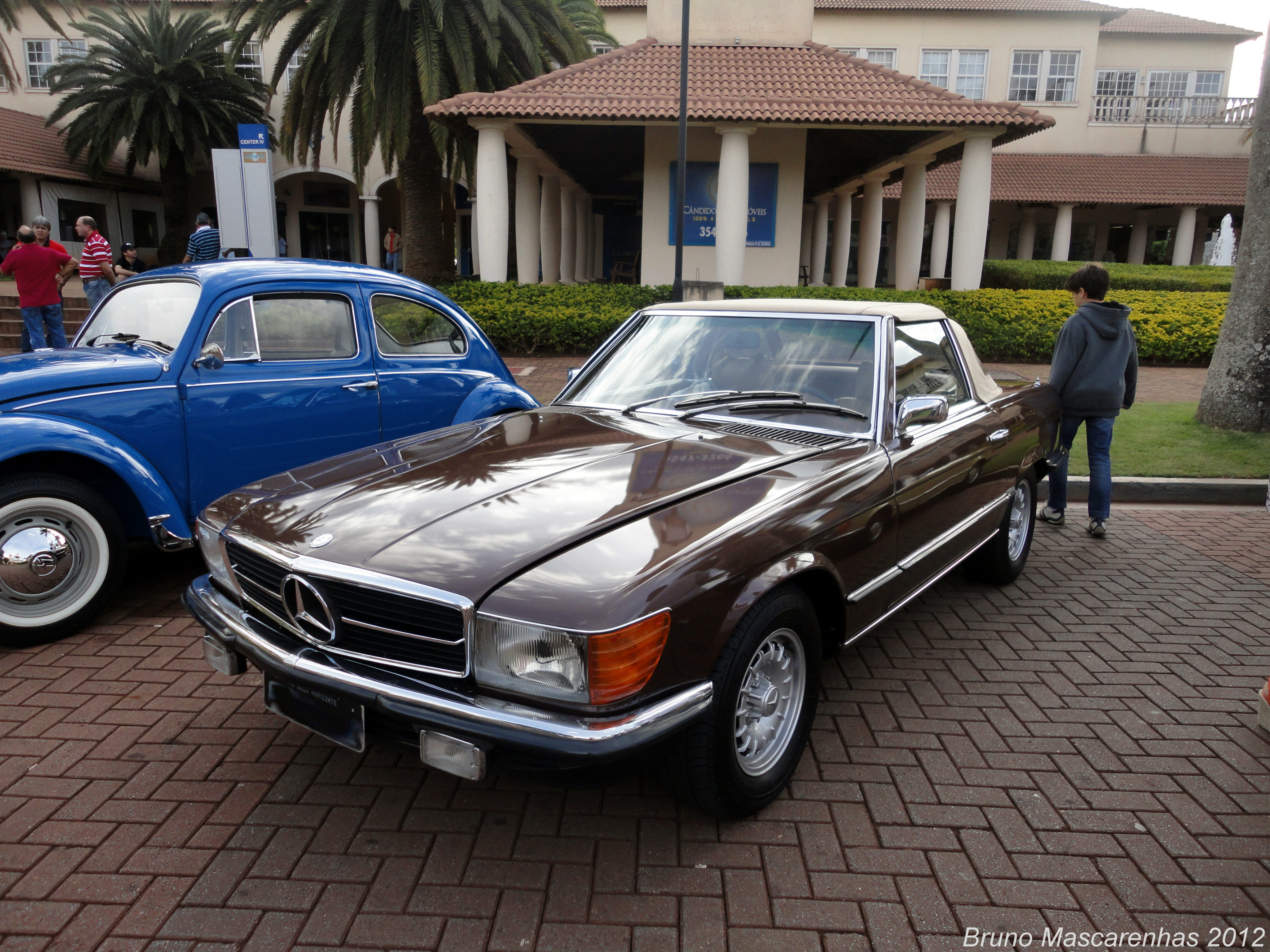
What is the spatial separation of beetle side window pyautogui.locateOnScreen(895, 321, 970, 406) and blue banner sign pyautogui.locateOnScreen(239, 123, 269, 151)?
1279cm

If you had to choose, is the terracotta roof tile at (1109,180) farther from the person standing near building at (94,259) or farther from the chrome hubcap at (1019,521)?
the chrome hubcap at (1019,521)

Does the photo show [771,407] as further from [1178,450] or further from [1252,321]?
[1252,321]

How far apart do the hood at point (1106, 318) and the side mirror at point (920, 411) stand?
3.00 meters

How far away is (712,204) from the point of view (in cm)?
1750

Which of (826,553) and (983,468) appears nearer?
(826,553)

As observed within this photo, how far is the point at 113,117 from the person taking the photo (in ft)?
78.3

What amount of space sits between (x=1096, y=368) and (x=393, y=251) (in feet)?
82.1

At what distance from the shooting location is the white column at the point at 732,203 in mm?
15461

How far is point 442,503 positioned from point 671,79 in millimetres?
15677

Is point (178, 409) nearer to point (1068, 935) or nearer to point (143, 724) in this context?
point (143, 724)

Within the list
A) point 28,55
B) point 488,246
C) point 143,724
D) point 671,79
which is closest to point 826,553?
point 143,724

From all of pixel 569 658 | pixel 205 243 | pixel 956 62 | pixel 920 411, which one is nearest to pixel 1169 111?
pixel 956 62

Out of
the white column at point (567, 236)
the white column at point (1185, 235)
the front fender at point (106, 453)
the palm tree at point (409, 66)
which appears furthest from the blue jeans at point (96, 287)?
the white column at point (1185, 235)
